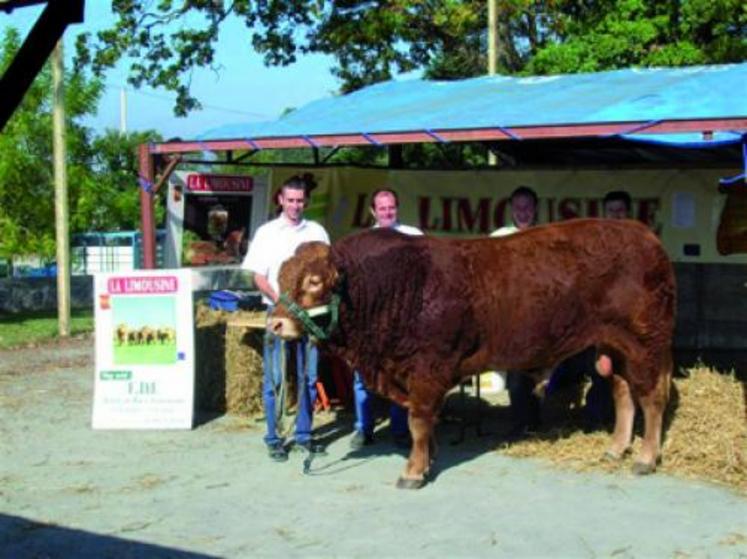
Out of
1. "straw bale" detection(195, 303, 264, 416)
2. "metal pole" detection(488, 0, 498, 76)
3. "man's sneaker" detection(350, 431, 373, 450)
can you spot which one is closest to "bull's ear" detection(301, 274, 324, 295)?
"man's sneaker" detection(350, 431, 373, 450)

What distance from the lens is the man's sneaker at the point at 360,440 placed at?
304 inches

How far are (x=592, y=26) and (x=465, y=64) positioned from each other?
3386 mm

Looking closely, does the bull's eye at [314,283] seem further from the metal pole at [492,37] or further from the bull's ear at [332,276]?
the metal pole at [492,37]

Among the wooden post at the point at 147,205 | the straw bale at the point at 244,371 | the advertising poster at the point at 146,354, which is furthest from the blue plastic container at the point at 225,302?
the advertising poster at the point at 146,354

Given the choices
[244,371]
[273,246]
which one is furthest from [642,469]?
[244,371]

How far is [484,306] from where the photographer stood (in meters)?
6.58

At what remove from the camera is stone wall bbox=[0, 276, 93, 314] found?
20.6 meters

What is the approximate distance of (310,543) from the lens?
215 inches

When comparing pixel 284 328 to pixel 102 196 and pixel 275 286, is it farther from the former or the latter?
pixel 102 196

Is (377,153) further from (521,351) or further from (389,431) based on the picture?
(521,351)

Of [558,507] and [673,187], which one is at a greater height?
[673,187]

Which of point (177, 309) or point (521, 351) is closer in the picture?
point (521, 351)

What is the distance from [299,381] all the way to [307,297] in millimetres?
1476

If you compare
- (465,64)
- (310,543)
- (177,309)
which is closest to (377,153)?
(465,64)
